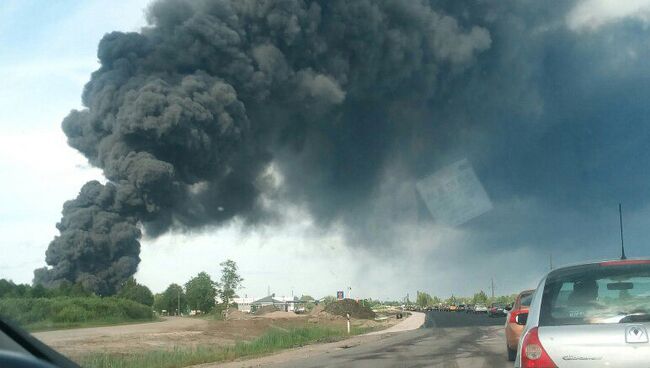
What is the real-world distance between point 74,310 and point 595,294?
1737 inches

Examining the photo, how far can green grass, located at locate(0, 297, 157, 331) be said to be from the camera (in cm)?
Result: 3704

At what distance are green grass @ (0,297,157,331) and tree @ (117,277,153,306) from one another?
4.37ft

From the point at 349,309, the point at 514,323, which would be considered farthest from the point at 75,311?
the point at 514,323

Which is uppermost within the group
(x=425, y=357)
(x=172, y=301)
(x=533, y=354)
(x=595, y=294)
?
(x=172, y=301)

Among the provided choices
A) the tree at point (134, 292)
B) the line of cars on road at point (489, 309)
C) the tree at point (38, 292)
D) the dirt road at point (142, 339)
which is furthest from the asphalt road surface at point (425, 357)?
the tree at point (134, 292)

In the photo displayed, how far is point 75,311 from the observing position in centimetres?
4578

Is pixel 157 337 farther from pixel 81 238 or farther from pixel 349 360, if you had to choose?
pixel 81 238

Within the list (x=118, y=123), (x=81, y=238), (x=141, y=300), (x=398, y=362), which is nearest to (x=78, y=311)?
(x=81, y=238)

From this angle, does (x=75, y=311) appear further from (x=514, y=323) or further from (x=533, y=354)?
(x=533, y=354)

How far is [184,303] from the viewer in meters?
105

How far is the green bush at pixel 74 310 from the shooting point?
3688 cm

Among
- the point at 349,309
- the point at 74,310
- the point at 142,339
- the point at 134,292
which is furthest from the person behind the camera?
the point at 349,309

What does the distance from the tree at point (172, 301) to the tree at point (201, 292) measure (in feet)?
3.26

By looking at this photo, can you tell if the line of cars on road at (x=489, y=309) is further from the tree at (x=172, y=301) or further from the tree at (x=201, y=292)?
the tree at (x=172, y=301)
